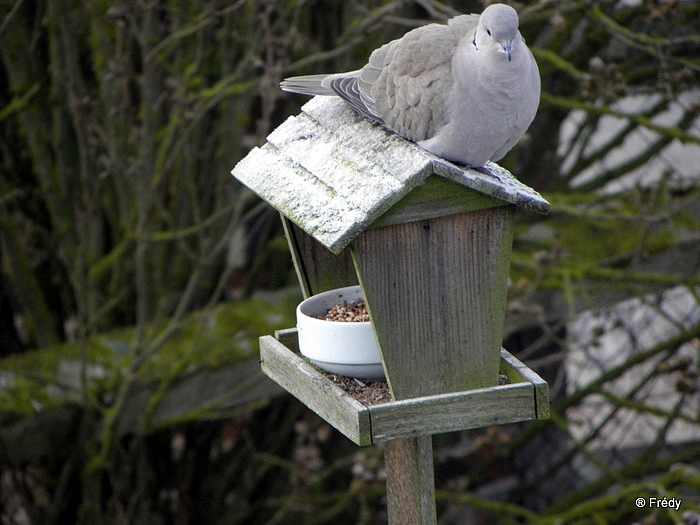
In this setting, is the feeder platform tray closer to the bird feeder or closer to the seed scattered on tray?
the bird feeder

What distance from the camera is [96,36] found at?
3082 millimetres

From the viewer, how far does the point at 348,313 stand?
6.18 feet

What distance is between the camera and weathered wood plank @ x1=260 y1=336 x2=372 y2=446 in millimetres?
1509

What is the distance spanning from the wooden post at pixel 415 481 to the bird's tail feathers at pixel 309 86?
0.78 m

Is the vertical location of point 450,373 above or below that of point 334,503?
above

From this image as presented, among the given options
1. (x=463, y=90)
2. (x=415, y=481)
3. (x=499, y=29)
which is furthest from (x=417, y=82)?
(x=415, y=481)

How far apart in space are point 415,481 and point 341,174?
24.2 inches

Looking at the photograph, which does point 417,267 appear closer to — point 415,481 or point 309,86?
point 415,481

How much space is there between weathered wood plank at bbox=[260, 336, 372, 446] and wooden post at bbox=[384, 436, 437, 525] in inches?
6.0

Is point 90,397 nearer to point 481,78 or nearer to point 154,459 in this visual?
point 154,459

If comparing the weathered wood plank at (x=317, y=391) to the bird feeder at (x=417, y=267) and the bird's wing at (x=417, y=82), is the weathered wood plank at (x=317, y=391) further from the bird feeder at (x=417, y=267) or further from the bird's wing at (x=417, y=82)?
the bird's wing at (x=417, y=82)

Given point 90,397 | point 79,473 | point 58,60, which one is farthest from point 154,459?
point 58,60

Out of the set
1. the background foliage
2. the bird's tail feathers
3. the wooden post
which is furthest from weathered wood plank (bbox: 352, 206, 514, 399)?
the background foliage

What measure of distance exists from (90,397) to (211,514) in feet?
3.30
